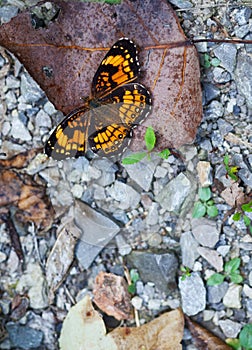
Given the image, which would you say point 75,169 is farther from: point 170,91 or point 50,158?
point 170,91

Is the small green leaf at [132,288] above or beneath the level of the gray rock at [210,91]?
beneath

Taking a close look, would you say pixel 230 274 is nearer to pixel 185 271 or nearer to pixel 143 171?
pixel 185 271

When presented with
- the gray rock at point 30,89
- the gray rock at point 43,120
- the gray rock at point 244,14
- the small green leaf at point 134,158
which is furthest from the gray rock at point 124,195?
the gray rock at point 244,14

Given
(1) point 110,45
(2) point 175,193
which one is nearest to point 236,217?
(2) point 175,193

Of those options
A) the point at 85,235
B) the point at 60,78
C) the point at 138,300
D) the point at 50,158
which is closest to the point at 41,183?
the point at 50,158

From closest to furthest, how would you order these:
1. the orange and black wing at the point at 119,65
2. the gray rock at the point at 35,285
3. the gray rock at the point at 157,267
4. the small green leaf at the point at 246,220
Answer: the orange and black wing at the point at 119,65 → the small green leaf at the point at 246,220 → the gray rock at the point at 157,267 → the gray rock at the point at 35,285

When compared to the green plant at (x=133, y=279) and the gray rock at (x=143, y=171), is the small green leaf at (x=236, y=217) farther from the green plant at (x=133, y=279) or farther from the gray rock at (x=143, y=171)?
the green plant at (x=133, y=279)

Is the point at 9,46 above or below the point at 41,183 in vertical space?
above
